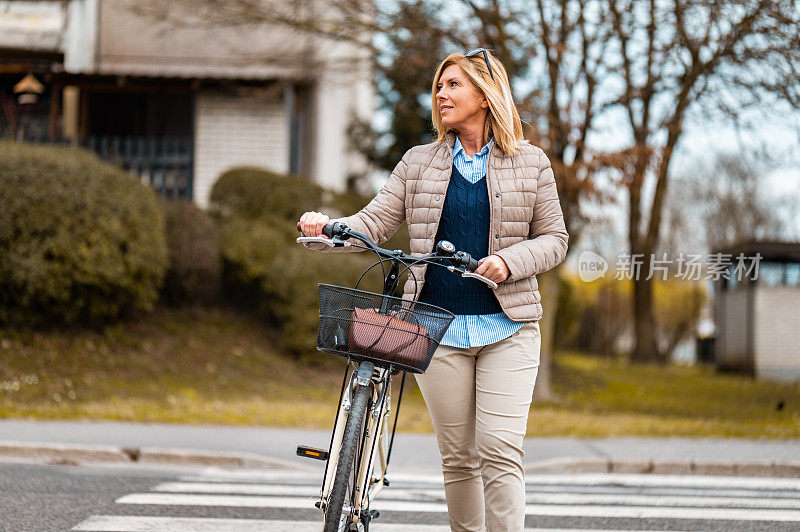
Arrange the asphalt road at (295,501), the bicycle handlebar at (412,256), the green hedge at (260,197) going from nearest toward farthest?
the bicycle handlebar at (412,256) → the asphalt road at (295,501) → the green hedge at (260,197)

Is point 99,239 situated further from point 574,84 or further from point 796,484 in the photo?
point 796,484

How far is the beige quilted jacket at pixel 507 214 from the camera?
151 inches

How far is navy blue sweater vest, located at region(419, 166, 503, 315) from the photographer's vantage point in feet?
12.8

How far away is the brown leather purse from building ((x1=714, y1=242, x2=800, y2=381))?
20848mm

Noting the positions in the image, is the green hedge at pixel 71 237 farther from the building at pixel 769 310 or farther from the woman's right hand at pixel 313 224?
the building at pixel 769 310

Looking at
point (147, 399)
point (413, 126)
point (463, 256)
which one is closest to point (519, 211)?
point (463, 256)

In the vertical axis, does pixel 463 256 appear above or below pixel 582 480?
above

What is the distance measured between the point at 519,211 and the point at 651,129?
11.7 meters

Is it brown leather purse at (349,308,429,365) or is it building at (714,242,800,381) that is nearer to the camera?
brown leather purse at (349,308,429,365)

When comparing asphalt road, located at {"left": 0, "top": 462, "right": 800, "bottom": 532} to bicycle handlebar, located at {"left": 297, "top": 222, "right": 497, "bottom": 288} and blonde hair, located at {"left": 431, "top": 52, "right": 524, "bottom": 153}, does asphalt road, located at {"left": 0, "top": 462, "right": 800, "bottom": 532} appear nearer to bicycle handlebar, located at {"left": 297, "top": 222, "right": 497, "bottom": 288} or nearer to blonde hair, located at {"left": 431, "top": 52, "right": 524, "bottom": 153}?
bicycle handlebar, located at {"left": 297, "top": 222, "right": 497, "bottom": 288}

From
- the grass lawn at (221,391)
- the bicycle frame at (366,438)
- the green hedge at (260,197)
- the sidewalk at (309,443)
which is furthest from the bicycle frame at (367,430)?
the green hedge at (260,197)

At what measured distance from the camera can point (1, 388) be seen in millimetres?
11625

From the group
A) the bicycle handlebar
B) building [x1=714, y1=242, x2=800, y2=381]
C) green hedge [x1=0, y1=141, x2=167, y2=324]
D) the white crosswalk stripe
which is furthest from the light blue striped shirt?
building [x1=714, y1=242, x2=800, y2=381]

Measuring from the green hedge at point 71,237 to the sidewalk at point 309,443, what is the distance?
3084mm
